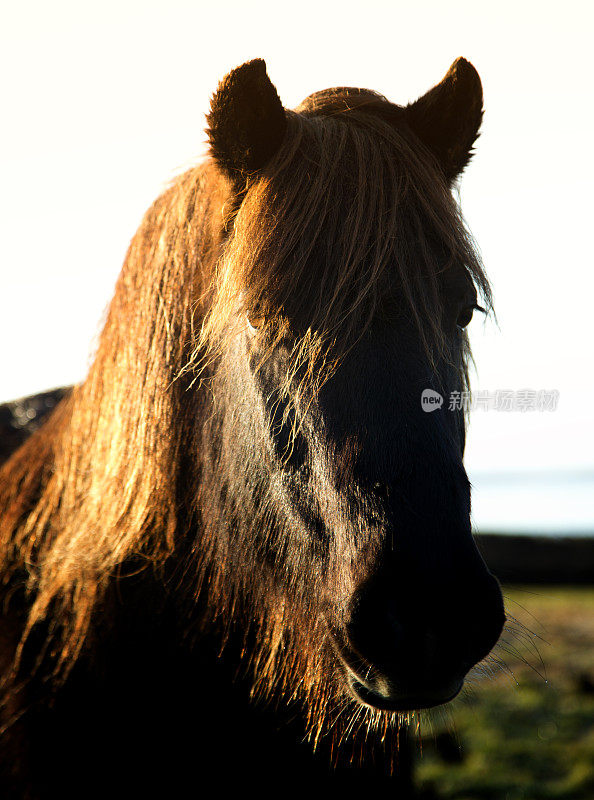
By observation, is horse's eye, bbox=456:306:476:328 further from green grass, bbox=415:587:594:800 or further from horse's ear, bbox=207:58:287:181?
green grass, bbox=415:587:594:800

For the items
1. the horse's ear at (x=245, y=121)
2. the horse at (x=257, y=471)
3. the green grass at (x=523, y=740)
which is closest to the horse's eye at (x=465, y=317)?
the horse at (x=257, y=471)

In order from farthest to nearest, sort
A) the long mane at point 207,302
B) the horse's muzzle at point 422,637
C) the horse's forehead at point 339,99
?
the horse's forehead at point 339,99
the long mane at point 207,302
the horse's muzzle at point 422,637

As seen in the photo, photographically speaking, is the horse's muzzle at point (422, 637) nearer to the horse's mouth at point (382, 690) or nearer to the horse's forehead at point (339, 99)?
the horse's mouth at point (382, 690)

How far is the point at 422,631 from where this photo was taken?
4.27 feet

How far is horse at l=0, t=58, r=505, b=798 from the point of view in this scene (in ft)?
5.03

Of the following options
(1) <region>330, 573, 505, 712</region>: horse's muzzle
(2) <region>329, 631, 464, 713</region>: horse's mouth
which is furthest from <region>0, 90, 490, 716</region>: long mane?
(1) <region>330, 573, 505, 712</region>: horse's muzzle

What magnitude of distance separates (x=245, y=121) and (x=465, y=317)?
0.91 m

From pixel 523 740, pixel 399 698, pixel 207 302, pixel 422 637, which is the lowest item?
pixel 523 740

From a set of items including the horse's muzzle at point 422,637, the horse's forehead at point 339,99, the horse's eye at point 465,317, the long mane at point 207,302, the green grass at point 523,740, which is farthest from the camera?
the green grass at point 523,740

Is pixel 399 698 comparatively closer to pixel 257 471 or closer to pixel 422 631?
pixel 422 631

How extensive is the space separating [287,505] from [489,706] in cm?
410

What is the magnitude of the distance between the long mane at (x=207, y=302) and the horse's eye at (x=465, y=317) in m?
0.09

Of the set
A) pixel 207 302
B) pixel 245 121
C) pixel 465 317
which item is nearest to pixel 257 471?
pixel 207 302

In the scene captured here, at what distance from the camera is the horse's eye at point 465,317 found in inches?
77.9
